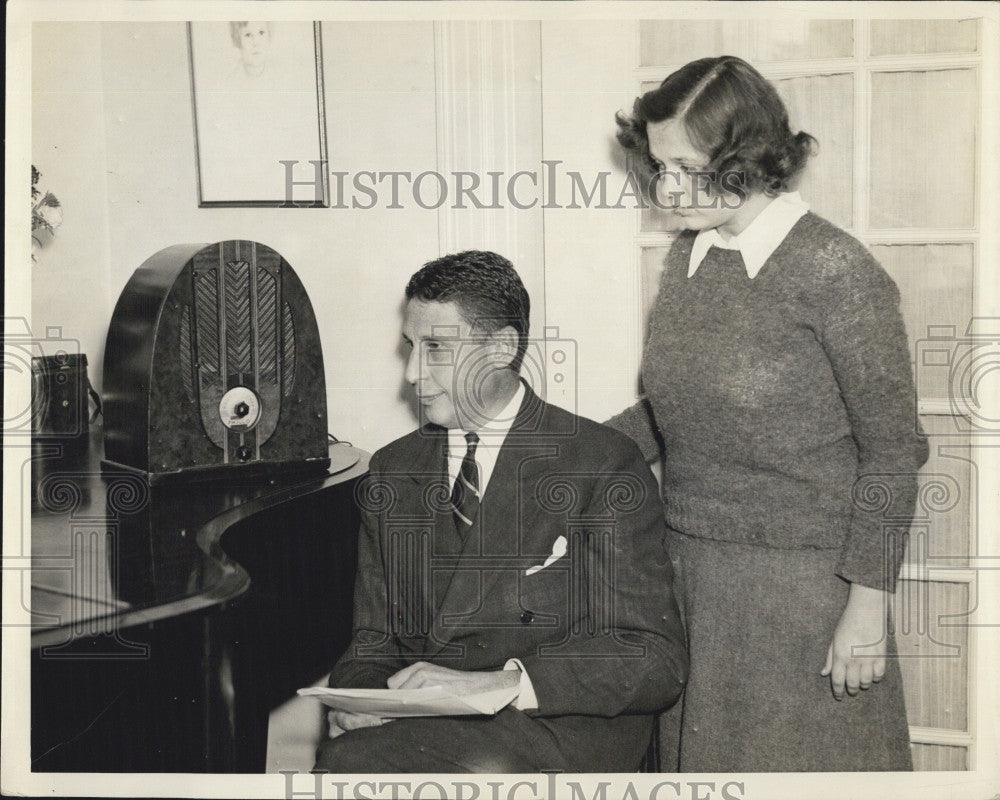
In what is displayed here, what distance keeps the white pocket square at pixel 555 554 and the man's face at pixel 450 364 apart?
214mm

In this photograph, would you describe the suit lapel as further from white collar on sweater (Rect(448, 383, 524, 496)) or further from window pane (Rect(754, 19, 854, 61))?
window pane (Rect(754, 19, 854, 61))

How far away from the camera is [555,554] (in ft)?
4.48

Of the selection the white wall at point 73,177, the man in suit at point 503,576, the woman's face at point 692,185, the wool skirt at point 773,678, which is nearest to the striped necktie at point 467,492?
the man in suit at point 503,576

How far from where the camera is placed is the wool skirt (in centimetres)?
134

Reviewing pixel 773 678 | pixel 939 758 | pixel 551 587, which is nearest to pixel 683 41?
pixel 551 587

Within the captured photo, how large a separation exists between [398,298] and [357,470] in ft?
1.01

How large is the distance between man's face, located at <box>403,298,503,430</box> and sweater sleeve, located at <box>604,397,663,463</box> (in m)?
0.25

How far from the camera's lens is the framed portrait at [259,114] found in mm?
1463

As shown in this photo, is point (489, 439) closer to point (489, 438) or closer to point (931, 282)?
point (489, 438)

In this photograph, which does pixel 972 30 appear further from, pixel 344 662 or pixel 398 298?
pixel 344 662

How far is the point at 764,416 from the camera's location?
1.31 m

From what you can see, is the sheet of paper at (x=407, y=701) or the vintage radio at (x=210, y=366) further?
the vintage radio at (x=210, y=366)

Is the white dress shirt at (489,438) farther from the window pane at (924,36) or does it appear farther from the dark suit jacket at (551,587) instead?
the window pane at (924,36)

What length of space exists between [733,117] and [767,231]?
17 centimetres
